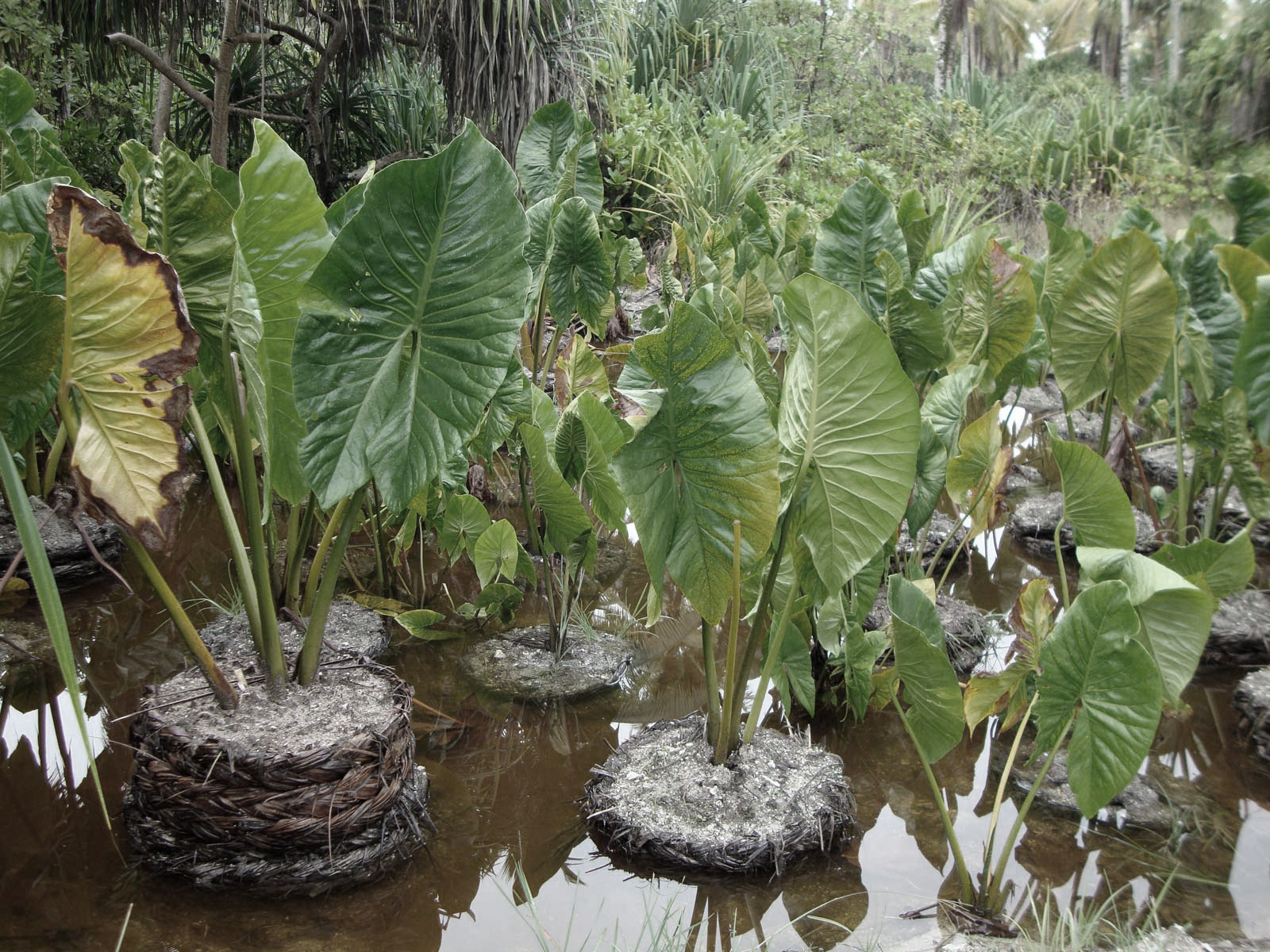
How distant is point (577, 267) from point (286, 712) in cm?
116

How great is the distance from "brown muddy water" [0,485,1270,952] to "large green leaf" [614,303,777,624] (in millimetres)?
391

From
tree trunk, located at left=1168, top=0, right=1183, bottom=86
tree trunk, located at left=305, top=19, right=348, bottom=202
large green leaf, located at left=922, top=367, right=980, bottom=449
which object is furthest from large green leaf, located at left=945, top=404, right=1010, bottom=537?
tree trunk, located at left=1168, top=0, right=1183, bottom=86

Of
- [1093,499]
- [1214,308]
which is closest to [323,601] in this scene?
[1093,499]

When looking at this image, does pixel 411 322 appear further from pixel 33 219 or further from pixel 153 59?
pixel 153 59

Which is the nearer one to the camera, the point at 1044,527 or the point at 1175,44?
the point at 1044,527

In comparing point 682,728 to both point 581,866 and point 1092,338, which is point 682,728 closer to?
point 581,866

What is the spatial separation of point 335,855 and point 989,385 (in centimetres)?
185

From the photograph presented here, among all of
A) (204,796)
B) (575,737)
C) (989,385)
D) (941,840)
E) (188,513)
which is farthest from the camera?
(188,513)

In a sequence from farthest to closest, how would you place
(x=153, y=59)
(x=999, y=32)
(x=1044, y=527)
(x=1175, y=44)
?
(x=999, y=32) < (x=1175, y=44) < (x=153, y=59) < (x=1044, y=527)

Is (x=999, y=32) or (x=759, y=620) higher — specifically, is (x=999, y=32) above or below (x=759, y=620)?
above

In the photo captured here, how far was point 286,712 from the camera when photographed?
50.0 inches

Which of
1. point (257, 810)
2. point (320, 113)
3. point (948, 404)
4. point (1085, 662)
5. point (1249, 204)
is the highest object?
point (320, 113)

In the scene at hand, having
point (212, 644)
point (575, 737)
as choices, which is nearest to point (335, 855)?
point (575, 737)

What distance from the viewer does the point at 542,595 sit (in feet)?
6.88
